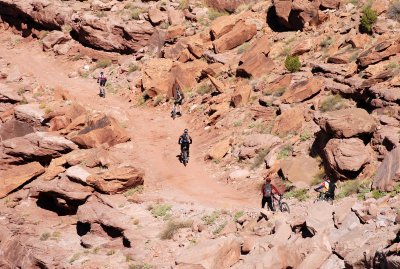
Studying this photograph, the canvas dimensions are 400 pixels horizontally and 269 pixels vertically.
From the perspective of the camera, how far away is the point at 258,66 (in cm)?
3428

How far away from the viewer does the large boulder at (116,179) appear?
84.3ft

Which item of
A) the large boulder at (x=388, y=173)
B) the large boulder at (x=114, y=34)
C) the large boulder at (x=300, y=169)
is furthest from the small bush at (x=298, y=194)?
the large boulder at (x=114, y=34)

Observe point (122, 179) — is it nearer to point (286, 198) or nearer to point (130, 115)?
point (286, 198)

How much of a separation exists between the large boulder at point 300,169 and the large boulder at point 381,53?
7261mm

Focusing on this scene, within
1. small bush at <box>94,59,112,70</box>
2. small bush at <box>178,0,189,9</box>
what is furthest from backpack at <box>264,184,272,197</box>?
small bush at <box>178,0,189,9</box>

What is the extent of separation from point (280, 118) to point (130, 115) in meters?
11.7

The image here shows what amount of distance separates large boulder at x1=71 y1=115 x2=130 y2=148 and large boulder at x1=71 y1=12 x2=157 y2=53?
13.1 metres

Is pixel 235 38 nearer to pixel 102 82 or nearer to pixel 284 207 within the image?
pixel 102 82

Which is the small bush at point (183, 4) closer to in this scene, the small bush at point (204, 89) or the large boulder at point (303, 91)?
the small bush at point (204, 89)

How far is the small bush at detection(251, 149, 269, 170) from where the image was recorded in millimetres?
26123

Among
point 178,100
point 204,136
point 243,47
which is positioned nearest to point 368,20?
point 243,47

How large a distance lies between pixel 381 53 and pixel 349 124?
316 inches

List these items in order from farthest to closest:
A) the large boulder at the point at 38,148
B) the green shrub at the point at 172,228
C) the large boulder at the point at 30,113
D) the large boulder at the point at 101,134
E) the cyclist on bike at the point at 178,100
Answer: the cyclist on bike at the point at 178,100, the large boulder at the point at 30,113, the large boulder at the point at 101,134, the large boulder at the point at 38,148, the green shrub at the point at 172,228

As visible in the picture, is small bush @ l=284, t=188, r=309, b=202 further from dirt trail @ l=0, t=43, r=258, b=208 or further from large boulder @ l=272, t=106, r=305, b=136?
large boulder @ l=272, t=106, r=305, b=136
